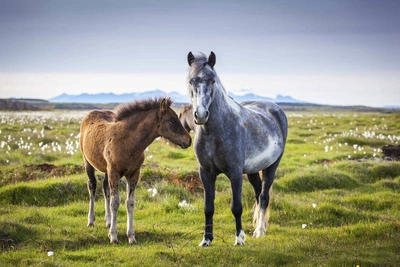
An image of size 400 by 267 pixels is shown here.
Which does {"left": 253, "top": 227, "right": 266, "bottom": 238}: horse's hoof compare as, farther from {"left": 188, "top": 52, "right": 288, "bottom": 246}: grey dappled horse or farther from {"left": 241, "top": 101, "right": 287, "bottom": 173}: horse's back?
{"left": 241, "top": 101, "right": 287, "bottom": 173}: horse's back

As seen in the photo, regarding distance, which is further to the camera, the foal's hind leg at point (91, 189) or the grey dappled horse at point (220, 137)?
the foal's hind leg at point (91, 189)

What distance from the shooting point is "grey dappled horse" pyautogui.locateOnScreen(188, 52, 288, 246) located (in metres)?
7.53

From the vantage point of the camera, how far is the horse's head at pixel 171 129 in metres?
8.88

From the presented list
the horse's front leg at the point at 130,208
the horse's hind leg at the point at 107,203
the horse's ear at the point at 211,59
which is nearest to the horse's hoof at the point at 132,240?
the horse's front leg at the point at 130,208

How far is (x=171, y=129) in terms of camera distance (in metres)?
8.91

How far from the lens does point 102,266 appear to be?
7.18 meters

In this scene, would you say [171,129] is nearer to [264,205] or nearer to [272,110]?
[264,205]

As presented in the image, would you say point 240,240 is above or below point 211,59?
below

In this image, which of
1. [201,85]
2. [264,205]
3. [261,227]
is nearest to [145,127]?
[201,85]

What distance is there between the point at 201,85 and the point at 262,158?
2.55 m

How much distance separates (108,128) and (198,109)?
10.0 feet

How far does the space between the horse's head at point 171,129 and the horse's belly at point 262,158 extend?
1.30m

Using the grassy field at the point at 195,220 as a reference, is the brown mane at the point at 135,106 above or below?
above

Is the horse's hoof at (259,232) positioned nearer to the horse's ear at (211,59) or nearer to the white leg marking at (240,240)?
the white leg marking at (240,240)
